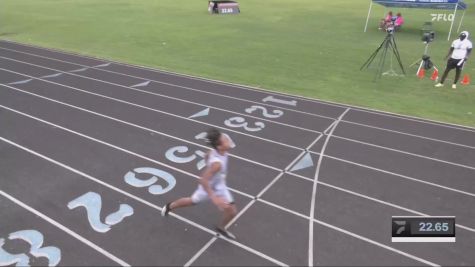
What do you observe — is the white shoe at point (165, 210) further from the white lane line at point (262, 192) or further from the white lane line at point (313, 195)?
the white lane line at point (313, 195)

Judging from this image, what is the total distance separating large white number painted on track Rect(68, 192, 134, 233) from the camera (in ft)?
21.5

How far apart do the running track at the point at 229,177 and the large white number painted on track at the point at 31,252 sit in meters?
0.03

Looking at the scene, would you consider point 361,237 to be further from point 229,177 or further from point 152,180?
point 152,180

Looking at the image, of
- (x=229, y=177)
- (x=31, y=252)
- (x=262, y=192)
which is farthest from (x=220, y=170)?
(x=31, y=252)

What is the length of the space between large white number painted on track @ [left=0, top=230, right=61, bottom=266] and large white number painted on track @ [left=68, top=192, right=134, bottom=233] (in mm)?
748

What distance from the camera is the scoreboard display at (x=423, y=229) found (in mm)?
6383

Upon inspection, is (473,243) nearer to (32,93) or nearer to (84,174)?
(84,174)

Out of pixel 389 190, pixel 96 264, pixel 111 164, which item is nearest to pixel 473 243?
pixel 389 190

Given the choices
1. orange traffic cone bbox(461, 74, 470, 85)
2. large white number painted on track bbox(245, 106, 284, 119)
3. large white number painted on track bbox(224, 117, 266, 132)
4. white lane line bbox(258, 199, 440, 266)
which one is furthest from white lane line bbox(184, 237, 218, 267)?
orange traffic cone bbox(461, 74, 470, 85)

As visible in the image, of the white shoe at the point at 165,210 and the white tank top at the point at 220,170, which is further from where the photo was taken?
the white shoe at the point at 165,210

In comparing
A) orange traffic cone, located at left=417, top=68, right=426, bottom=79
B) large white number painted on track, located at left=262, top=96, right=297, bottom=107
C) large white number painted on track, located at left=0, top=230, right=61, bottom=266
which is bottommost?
large white number painted on track, located at left=0, top=230, right=61, bottom=266

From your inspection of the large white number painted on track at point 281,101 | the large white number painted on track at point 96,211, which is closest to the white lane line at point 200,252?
the large white number painted on track at point 96,211

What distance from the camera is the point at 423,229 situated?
6.53m

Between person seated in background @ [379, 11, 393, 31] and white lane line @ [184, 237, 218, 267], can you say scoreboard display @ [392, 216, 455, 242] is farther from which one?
person seated in background @ [379, 11, 393, 31]
